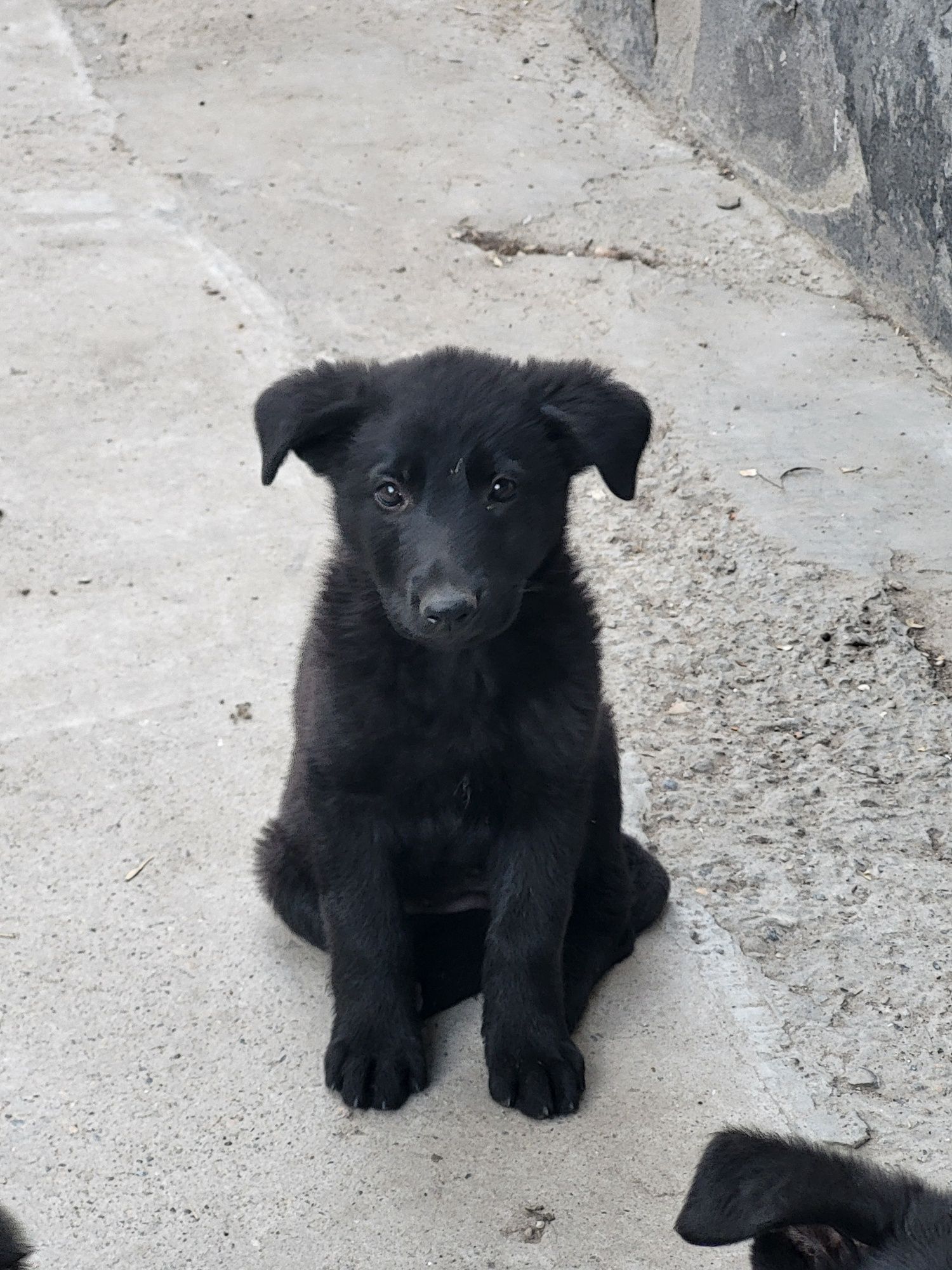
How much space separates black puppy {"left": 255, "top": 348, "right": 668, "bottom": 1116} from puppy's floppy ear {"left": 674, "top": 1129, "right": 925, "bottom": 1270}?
104cm

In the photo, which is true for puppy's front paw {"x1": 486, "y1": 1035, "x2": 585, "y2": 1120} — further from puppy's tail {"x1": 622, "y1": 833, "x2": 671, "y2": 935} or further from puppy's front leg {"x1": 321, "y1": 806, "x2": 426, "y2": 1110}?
puppy's tail {"x1": 622, "y1": 833, "x2": 671, "y2": 935}

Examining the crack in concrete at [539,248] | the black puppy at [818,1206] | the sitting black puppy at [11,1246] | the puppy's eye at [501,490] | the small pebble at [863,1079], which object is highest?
the black puppy at [818,1206]

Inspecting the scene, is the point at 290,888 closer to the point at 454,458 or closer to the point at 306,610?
the point at 454,458

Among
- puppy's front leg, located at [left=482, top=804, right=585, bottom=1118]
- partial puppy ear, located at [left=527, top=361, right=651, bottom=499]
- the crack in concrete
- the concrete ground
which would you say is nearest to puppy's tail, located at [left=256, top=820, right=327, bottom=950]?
the concrete ground

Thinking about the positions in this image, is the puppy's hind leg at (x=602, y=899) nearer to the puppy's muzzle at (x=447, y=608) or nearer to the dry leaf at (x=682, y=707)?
the puppy's muzzle at (x=447, y=608)

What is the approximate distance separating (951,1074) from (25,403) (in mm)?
3447

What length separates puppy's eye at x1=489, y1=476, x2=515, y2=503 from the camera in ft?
9.13

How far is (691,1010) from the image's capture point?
307 centimetres

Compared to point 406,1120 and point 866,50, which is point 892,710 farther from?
point 866,50

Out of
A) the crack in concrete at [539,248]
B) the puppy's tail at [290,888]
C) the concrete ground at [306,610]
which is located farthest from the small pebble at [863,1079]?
the crack in concrete at [539,248]

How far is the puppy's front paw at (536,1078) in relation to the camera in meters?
2.84

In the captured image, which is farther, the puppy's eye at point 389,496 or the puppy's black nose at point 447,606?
the puppy's eye at point 389,496

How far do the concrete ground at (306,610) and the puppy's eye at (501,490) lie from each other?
1.00 m

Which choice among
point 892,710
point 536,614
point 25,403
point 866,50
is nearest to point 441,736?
point 536,614
